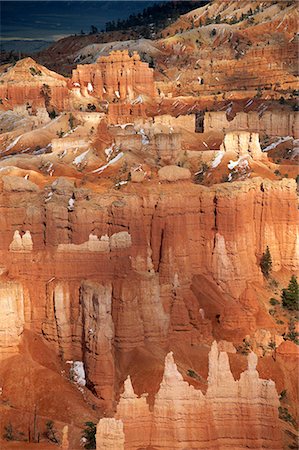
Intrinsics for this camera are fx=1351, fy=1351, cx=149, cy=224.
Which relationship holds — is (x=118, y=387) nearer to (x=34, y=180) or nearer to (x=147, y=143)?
(x=34, y=180)

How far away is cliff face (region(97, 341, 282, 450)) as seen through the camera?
4125 centimetres

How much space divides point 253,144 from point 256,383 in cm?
2668

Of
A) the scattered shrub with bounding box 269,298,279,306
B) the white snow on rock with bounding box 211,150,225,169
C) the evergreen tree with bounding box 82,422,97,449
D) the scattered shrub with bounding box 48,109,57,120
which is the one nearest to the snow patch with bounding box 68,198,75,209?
the scattered shrub with bounding box 269,298,279,306

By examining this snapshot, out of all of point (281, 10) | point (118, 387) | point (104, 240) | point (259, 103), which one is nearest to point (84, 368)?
point (118, 387)

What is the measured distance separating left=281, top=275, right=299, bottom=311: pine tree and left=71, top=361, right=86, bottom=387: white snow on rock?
472 inches

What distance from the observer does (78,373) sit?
4753cm

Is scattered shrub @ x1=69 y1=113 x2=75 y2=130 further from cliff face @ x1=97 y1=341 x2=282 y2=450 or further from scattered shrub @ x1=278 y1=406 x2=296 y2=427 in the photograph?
cliff face @ x1=97 y1=341 x2=282 y2=450

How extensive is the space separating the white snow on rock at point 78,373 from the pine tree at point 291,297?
11994 mm

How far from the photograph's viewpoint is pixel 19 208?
51.7 metres

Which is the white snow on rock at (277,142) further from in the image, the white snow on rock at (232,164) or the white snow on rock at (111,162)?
the white snow on rock at (111,162)

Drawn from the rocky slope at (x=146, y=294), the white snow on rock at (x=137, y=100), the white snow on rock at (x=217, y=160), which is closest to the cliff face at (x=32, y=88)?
the white snow on rock at (x=137, y=100)

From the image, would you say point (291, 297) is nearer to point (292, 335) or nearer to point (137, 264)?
point (292, 335)

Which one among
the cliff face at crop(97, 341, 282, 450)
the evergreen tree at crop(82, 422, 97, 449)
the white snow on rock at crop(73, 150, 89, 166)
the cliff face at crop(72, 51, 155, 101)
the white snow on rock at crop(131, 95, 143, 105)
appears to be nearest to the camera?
the evergreen tree at crop(82, 422, 97, 449)

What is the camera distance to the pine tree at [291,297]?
2223 inches
